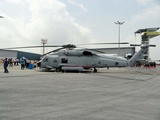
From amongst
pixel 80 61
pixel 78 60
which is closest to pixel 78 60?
pixel 78 60

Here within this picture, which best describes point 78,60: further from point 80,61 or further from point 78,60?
point 80,61

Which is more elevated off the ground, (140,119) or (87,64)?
(87,64)

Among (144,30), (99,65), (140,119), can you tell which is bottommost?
(140,119)

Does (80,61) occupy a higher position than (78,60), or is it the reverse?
(78,60)

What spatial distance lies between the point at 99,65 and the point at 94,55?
61.8 inches

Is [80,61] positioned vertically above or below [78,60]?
below

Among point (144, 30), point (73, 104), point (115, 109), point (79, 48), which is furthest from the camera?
point (144, 30)

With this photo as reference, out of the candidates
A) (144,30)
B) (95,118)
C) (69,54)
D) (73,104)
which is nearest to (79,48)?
(69,54)

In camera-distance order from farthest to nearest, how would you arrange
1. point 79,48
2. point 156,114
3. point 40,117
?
point 79,48 < point 156,114 < point 40,117

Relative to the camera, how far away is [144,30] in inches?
3691

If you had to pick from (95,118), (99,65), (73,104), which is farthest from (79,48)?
(95,118)

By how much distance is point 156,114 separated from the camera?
5.36 m

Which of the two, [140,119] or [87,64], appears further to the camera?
[87,64]

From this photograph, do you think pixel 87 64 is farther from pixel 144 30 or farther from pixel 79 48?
pixel 144 30
